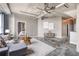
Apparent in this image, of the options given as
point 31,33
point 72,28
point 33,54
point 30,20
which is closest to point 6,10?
point 30,20

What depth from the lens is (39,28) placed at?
2.56 m

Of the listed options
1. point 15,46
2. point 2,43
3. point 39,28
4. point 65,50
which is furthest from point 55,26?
point 2,43

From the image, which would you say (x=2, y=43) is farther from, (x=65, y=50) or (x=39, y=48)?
(x=65, y=50)

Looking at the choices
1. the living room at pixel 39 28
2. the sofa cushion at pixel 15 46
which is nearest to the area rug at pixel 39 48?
the living room at pixel 39 28

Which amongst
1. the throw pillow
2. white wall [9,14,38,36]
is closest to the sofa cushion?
the throw pillow

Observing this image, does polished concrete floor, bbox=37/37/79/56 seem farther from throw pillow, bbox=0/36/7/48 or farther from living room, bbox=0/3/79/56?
throw pillow, bbox=0/36/7/48

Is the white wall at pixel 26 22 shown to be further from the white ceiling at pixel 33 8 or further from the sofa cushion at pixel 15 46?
the sofa cushion at pixel 15 46

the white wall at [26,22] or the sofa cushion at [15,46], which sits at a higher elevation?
the white wall at [26,22]

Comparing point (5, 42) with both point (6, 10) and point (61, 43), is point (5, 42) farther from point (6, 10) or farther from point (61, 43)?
point (61, 43)

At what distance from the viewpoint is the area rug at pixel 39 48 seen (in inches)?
97.5

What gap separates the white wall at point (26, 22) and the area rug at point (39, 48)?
197 millimetres

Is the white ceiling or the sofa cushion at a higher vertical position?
the white ceiling

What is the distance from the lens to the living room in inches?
96.1

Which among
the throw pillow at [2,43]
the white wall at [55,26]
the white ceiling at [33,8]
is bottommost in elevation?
the throw pillow at [2,43]
